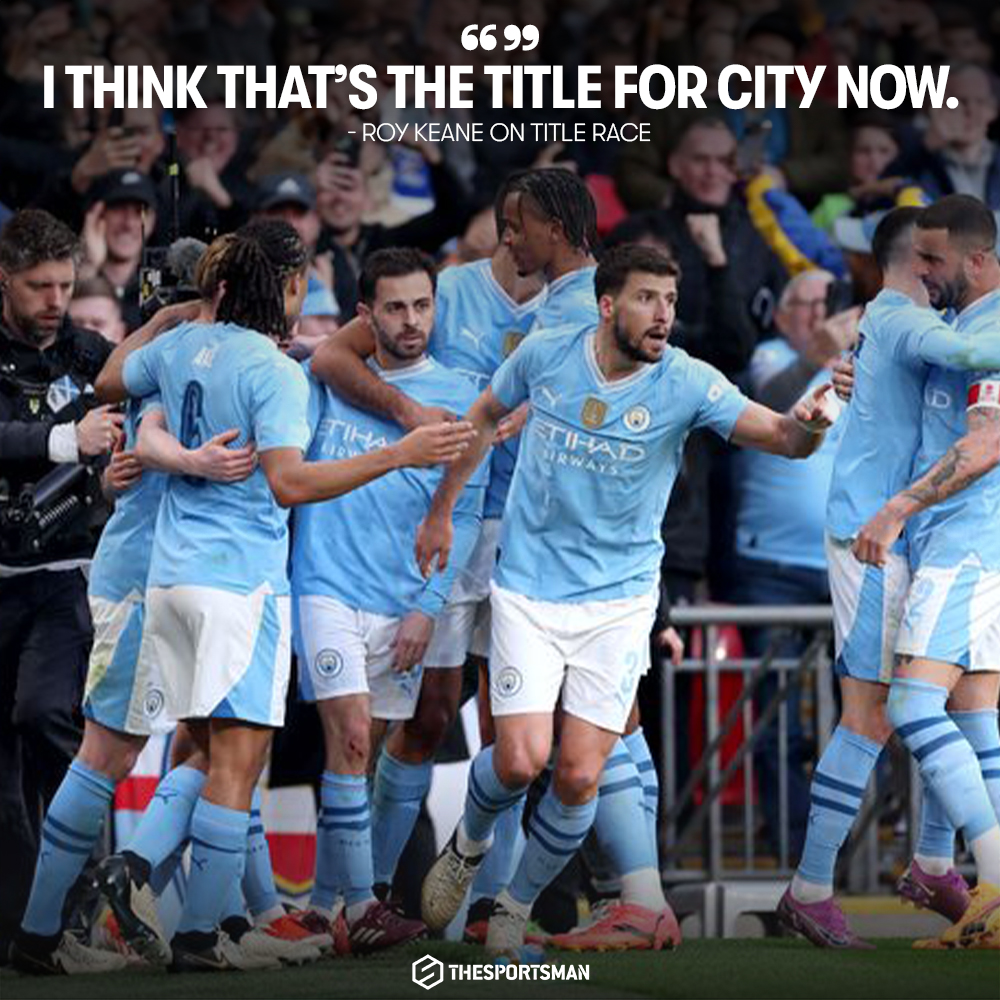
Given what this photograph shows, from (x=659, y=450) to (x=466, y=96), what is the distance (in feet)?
21.7

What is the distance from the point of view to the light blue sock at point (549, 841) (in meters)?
10.4

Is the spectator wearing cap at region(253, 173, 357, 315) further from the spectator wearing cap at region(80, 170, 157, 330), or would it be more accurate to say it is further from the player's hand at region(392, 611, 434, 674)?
the player's hand at region(392, 611, 434, 674)

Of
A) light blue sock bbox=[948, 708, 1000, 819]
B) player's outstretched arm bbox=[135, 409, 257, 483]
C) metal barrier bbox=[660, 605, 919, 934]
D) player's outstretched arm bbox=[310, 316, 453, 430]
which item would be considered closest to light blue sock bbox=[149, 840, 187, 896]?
player's outstretched arm bbox=[135, 409, 257, 483]

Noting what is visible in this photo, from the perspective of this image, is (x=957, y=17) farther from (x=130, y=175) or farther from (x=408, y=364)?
(x=408, y=364)

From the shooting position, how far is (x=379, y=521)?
37.1 ft

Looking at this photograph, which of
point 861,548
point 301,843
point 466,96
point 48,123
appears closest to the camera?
point 861,548

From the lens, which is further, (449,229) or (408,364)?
(449,229)

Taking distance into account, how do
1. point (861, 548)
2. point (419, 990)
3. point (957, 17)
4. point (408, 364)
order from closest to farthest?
1. point (419, 990)
2. point (861, 548)
3. point (408, 364)
4. point (957, 17)

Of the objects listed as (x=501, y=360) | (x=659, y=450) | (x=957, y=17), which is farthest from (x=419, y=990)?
(x=957, y=17)

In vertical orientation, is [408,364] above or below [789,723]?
above

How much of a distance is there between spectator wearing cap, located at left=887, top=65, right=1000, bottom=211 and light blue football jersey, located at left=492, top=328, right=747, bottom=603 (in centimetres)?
668

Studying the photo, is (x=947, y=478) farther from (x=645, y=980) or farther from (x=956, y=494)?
(x=645, y=980)

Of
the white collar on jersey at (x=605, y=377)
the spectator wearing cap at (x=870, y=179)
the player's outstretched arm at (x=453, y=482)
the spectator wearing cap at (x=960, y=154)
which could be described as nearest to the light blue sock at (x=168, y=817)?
the player's outstretched arm at (x=453, y=482)

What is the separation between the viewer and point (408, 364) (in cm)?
1134
